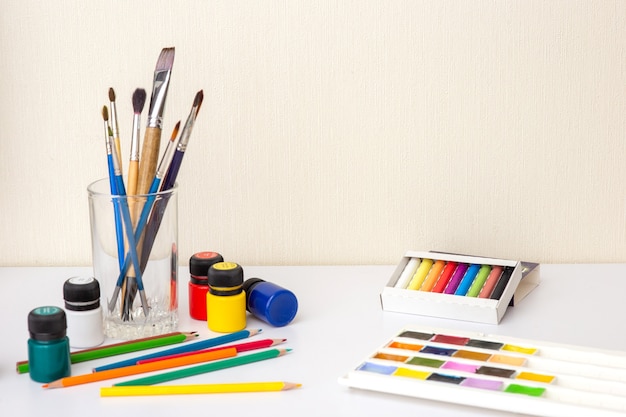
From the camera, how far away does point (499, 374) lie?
0.74 meters

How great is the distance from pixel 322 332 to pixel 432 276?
159mm

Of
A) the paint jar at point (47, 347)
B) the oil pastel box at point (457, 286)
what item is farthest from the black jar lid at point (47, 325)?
the oil pastel box at point (457, 286)

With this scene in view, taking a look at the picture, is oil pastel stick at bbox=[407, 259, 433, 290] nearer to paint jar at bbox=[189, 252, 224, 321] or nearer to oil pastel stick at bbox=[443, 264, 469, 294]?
oil pastel stick at bbox=[443, 264, 469, 294]

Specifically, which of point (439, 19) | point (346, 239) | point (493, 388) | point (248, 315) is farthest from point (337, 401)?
point (439, 19)

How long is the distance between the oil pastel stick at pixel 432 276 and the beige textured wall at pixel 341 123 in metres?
0.13

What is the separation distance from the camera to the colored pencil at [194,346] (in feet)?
2.59

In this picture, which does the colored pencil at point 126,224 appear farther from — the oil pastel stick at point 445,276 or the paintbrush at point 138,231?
the oil pastel stick at point 445,276

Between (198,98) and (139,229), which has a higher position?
(198,98)

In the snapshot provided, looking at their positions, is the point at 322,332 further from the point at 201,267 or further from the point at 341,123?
the point at 341,123

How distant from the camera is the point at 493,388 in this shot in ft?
2.33

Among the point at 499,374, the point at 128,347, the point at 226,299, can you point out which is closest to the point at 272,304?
the point at 226,299

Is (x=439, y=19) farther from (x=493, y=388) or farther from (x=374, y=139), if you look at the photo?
(x=493, y=388)

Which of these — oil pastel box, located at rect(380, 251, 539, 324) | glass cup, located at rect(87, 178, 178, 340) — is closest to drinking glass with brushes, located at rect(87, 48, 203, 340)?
glass cup, located at rect(87, 178, 178, 340)

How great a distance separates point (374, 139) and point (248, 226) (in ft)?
0.63
